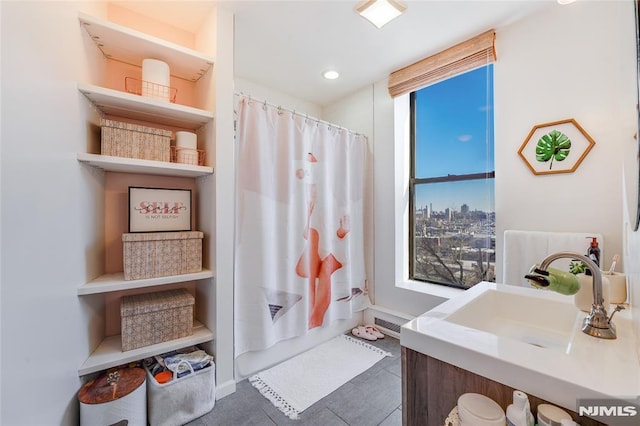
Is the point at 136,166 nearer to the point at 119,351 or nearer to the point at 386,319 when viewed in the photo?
the point at 119,351

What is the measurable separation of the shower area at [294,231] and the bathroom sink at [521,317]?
1208 millimetres

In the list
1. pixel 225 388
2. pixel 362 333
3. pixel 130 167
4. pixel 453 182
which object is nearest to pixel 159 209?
pixel 130 167

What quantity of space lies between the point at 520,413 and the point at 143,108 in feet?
6.52

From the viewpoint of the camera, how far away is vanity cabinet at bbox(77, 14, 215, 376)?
1.31 m

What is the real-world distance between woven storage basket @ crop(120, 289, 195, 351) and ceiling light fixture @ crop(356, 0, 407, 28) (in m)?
2.02

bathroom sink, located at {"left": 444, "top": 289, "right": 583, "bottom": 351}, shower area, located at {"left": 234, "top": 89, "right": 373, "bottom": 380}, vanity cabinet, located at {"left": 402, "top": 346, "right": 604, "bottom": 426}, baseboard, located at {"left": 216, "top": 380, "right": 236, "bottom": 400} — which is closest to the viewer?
vanity cabinet, located at {"left": 402, "top": 346, "right": 604, "bottom": 426}

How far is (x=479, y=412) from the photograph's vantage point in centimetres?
64

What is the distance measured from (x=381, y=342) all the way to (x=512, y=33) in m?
2.50

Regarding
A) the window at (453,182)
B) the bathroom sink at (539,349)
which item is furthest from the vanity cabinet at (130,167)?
the window at (453,182)

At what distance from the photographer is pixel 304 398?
1.56m

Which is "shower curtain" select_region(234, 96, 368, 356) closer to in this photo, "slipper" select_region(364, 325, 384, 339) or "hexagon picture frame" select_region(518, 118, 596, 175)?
"slipper" select_region(364, 325, 384, 339)

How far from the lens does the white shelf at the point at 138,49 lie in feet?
4.27

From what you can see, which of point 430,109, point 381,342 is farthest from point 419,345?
point 430,109

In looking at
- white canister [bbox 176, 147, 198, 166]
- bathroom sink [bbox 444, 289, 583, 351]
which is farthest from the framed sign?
bathroom sink [bbox 444, 289, 583, 351]
